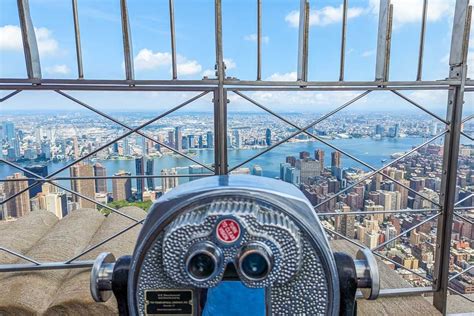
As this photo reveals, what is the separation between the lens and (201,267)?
0.62m

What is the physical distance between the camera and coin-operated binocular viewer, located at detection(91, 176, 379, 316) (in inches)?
24.0

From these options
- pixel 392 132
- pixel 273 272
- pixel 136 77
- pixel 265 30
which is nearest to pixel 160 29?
pixel 136 77

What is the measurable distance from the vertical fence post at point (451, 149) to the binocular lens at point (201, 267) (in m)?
1.45

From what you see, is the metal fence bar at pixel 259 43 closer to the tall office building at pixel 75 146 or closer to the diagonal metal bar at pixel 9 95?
the tall office building at pixel 75 146

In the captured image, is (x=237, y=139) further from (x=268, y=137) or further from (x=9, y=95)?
(x=9, y=95)

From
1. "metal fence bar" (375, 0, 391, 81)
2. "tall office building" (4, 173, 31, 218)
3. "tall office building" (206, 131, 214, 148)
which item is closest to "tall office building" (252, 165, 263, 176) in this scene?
"tall office building" (206, 131, 214, 148)

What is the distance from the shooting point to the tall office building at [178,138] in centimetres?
171

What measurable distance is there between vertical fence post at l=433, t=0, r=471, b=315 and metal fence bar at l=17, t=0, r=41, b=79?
5.38ft

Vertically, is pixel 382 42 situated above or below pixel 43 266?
above

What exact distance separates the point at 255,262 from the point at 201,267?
0.27 feet

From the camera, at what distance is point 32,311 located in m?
1.58

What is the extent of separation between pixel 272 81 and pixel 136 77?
0.52 m

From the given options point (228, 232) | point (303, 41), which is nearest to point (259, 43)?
point (303, 41)

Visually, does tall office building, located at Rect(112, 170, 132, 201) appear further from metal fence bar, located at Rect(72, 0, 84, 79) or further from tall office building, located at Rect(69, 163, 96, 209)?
metal fence bar, located at Rect(72, 0, 84, 79)
